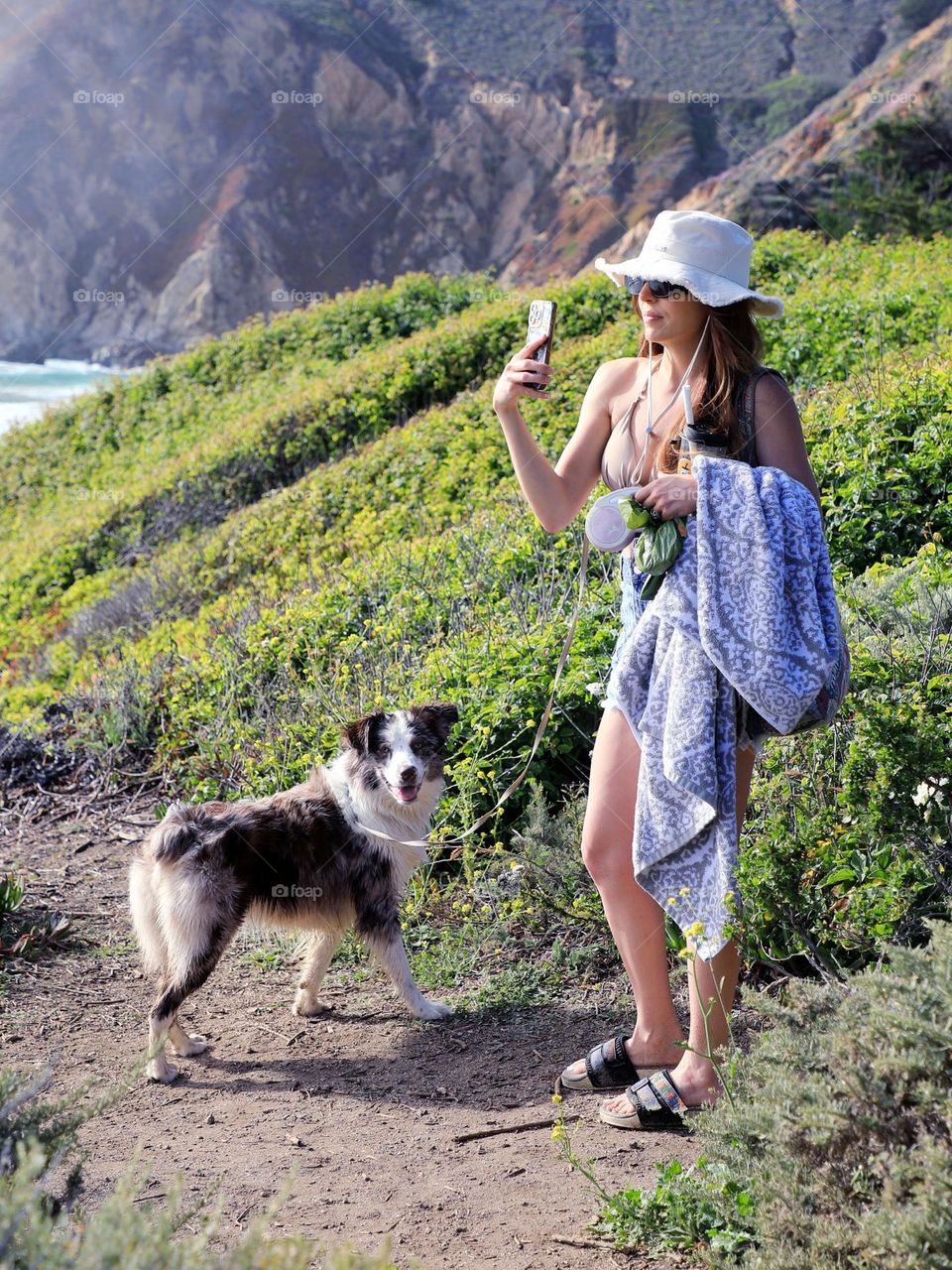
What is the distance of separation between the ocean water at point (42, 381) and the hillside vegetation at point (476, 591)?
2014cm

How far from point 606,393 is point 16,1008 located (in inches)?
132

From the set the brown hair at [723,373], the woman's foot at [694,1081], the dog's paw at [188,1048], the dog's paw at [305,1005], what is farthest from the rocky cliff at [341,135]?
the woman's foot at [694,1081]

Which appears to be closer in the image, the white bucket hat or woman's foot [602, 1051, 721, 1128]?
the white bucket hat

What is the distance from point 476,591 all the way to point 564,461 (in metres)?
3.45

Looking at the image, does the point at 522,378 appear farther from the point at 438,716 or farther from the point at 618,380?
the point at 438,716

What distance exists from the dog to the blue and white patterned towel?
1.49 m

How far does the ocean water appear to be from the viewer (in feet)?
114

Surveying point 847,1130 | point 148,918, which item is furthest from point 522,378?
point 148,918

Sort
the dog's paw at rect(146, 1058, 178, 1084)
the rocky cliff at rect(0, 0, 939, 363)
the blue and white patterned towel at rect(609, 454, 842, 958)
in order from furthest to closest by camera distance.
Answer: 1. the rocky cliff at rect(0, 0, 939, 363)
2. the dog's paw at rect(146, 1058, 178, 1084)
3. the blue and white patterned towel at rect(609, 454, 842, 958)

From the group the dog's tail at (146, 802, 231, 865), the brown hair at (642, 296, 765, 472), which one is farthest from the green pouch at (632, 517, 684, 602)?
the dog's tail at (146, 802, 231, 865)

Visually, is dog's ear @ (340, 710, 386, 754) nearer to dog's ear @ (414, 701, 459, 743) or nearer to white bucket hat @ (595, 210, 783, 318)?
dog's ear @ (414, 701, 459, 743)

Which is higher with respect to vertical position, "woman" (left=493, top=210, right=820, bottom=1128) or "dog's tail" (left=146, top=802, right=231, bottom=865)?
"woman" (left=493, top=210, right=820, bottom=1128)

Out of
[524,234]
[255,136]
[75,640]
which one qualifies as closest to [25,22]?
[255,136]

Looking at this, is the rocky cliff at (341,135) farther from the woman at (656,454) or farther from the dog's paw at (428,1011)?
the woman at (656,454)
